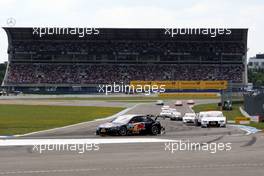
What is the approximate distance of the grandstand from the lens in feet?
443

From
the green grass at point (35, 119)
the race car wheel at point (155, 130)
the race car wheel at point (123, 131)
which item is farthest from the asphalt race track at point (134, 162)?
the green grass at point (35, 119)

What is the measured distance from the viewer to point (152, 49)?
13762 centimetres

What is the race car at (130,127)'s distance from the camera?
91.8 feet

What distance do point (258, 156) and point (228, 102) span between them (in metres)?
53.3

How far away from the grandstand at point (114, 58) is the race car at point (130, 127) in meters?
106

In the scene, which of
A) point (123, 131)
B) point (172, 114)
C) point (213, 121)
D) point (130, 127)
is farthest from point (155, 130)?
point (172, 114)

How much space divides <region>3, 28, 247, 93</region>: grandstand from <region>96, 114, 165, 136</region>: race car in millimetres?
105634

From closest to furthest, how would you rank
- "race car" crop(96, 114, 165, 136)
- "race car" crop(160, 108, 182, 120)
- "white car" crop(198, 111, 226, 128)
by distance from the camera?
"race car" crop(96, 114, 165, 136), "white car" crop(198, 111, 226, 128), "race car" crop(160, 108, 182, 120)

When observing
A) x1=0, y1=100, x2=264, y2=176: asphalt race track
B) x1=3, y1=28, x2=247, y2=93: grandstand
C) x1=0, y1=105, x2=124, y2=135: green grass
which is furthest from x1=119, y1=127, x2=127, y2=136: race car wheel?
x1=3, y1=28, x2=247, y2=93: grandstand

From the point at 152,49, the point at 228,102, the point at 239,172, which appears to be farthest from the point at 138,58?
the point at 239,172

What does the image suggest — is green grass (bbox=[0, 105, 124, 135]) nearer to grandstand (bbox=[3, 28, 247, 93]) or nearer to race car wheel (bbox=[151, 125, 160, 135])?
race car wheel (bbox=[151, 125, 160, 135])

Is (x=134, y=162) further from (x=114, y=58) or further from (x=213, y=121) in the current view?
(x=114, y=58)

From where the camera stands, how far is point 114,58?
454ft

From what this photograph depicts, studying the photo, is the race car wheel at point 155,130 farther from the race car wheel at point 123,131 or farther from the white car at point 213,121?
the white car at point 213,121
